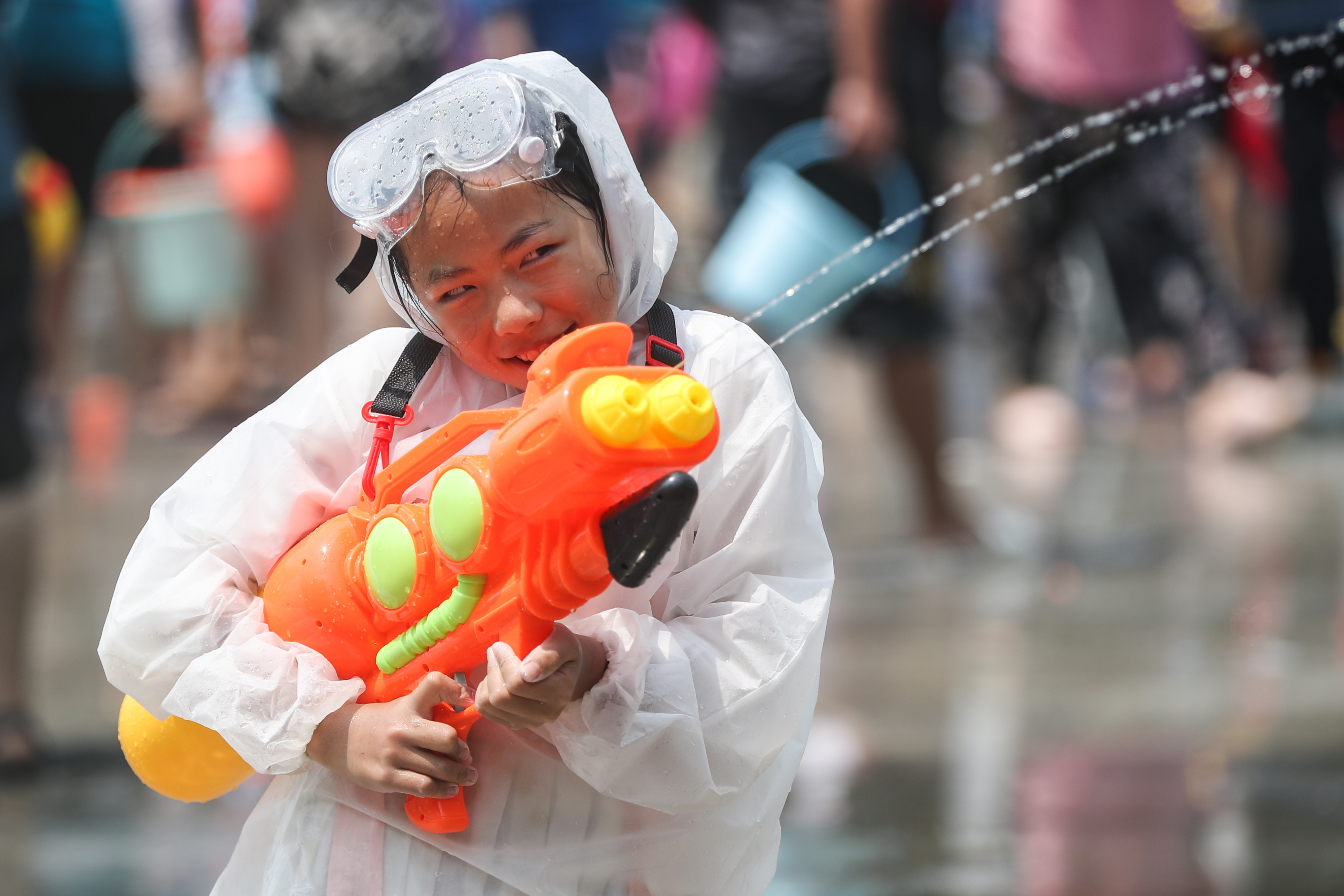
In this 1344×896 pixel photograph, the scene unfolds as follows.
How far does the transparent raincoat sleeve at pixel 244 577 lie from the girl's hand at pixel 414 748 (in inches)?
2.0

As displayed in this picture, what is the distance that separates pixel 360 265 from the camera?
5.50 ft

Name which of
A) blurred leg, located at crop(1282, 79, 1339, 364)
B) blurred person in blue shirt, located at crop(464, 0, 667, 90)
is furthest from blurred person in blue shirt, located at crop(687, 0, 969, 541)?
blurred leg, located at crop(1282, 79, 1339, 364)

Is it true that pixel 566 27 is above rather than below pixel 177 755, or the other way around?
above

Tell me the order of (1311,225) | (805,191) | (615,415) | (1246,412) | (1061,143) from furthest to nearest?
(1246,412), (1311,225), (805,191), (1061,143), (615,415)

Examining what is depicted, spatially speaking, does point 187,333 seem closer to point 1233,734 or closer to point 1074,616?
point 1074,616

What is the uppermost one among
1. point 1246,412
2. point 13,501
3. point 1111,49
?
point 1111,49

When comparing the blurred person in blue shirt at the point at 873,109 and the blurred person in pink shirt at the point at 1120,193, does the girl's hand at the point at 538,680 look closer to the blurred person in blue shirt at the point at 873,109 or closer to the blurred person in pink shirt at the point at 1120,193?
the blurred person in pink shirt at the point at 1120,193

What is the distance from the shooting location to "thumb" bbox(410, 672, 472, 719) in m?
1.45

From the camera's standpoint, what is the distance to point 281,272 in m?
5.92

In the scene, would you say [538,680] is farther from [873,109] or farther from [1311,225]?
[1311,225]

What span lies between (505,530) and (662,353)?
0.84 feet

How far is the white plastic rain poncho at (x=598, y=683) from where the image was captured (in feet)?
4.86

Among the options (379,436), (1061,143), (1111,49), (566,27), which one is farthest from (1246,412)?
(379,436)

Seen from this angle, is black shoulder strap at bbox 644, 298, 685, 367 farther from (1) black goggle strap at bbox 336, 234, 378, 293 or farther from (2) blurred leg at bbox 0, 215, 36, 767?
(2) blurred leg at bbox 0, 215, 36, 767
